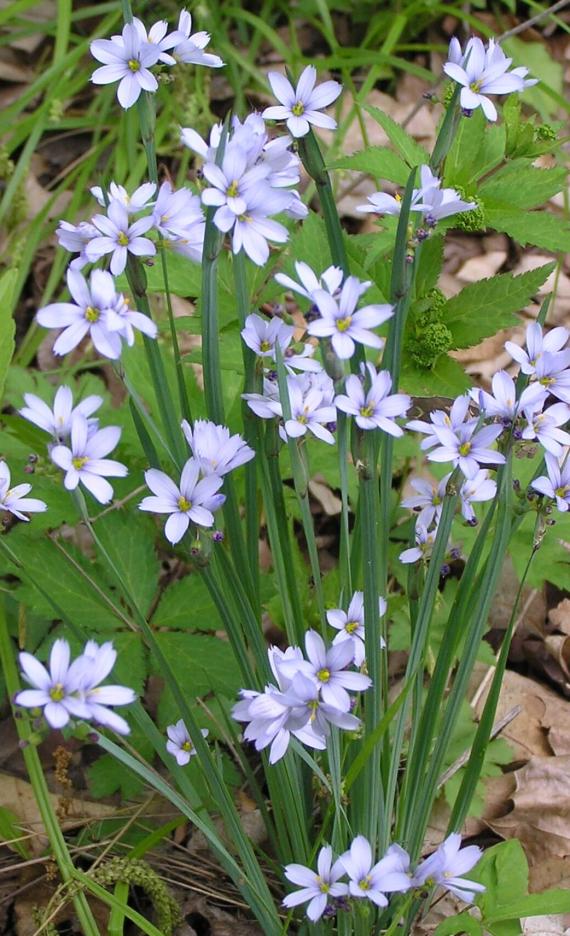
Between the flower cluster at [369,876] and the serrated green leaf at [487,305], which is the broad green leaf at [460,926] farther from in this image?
the serrated green leaf at [487,305]

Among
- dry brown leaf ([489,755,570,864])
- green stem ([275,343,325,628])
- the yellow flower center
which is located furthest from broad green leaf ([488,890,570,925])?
the yellow flower center

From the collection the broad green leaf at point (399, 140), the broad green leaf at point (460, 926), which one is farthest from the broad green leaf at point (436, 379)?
the broad green leaf at point (460, 926)

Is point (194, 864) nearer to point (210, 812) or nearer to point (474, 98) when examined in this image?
point (210, 812)

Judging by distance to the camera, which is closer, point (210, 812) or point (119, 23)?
point (210, 812)

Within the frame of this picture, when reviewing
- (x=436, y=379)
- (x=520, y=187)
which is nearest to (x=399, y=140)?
(x=520, y=187)

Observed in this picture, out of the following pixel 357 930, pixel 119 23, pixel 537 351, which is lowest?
pixel 357 930

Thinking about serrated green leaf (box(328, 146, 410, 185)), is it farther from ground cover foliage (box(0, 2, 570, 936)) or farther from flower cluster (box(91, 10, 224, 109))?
flower cluster (box(91, 10, 224, 109))

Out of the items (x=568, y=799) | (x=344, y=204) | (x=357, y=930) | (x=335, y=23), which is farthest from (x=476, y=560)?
(x=335, y=23)
